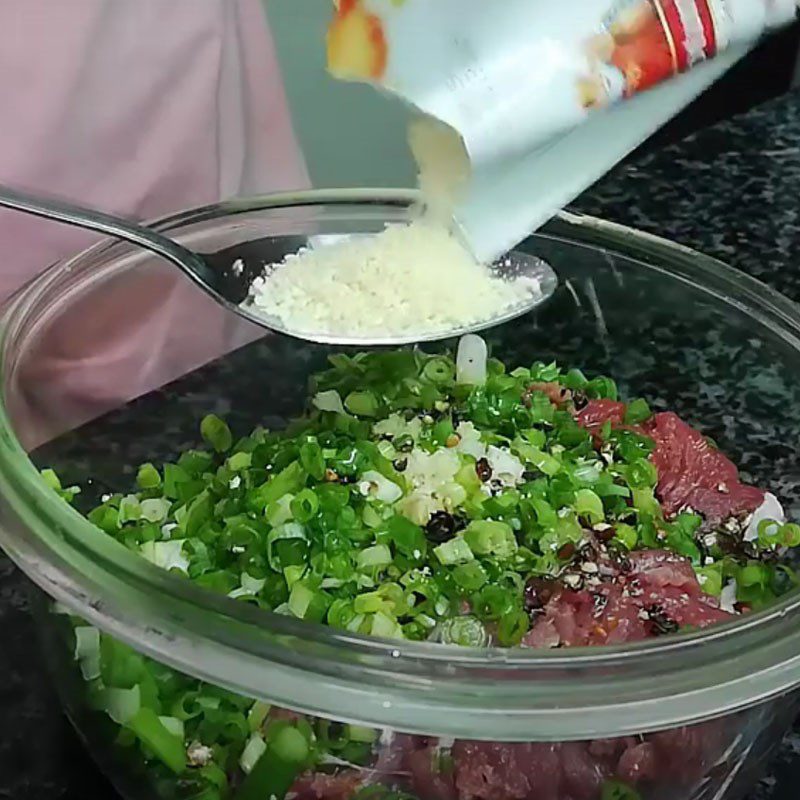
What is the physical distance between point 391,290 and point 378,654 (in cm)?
32

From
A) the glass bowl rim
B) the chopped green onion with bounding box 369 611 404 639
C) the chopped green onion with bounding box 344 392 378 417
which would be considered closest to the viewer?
the glass bowl rim

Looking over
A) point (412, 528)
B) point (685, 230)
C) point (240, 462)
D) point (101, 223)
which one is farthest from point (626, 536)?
point (685, 230)

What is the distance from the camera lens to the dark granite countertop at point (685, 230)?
77 cm

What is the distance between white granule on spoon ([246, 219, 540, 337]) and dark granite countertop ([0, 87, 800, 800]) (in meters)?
0.17

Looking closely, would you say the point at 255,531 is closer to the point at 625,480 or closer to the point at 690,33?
the point at 625,480

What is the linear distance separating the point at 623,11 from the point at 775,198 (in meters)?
0.87

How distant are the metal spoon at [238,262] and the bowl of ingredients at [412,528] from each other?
0.5 inches

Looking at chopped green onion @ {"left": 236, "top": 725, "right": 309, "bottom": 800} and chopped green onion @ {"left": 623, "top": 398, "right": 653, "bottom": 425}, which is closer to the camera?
chopped green onion @ {"left": 236, "top": 725, "right": 309, "bottom": 800}

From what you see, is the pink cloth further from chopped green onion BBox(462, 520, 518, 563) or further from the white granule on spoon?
chopped green onion BBox(462, 520, 518, 563)

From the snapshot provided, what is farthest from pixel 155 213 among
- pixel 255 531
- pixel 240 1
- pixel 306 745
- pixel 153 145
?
pixel 306 745

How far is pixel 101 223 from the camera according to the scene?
0.78 m

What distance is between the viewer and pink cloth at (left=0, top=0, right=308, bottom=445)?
1068 millimetres

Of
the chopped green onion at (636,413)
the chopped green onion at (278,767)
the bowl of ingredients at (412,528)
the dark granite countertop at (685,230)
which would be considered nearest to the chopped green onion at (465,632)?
the bowl of ingredients at (412,528)

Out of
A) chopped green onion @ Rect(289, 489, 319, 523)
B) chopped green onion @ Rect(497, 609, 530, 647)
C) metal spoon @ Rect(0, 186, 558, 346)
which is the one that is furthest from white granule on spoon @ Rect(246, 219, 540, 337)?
chopped green onion @ Rect(497, 609, 530, 647)
